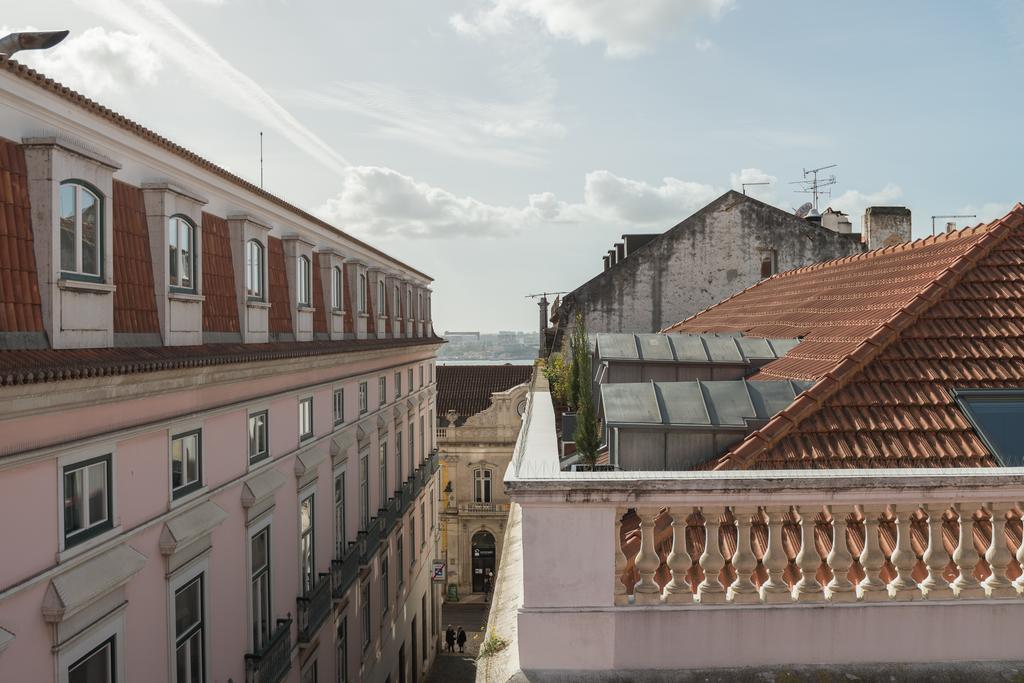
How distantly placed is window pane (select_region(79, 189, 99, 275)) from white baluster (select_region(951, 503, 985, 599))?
854 cm

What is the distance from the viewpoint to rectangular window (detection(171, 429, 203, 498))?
390 inches

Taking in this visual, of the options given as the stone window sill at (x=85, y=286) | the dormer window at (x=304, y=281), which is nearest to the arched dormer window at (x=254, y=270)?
A: the dormer window at (x=304, y=281)

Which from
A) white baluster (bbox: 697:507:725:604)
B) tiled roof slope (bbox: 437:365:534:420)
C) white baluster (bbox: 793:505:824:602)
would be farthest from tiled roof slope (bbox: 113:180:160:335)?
tiled roof slope (bbox: 437:365:534:420)

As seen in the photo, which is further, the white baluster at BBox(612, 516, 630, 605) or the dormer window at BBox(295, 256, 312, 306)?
the dormer window at BBox(295, 256, 312, 306)

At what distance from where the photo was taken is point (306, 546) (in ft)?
51.2

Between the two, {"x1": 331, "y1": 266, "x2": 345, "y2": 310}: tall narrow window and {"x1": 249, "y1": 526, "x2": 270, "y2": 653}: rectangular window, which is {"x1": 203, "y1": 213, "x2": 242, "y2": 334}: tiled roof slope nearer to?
{"x1": 249, "y1": 526, "x2": 270, "y2": 653}: rectangular window

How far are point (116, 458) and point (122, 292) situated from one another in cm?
205

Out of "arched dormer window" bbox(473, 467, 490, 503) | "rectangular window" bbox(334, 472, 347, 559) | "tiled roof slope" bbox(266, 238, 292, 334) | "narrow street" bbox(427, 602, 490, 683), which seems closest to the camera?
"tiled roof slope" bbox(266, 238, 292, 334)

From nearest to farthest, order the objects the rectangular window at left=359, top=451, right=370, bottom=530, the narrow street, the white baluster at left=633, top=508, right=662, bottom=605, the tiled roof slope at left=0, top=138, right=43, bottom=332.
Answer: the white baluster at left=633, top=508, right=662, bottom=605
the tiled roof slope at left=0, top=138, right=43, bottom=332
the rectangular window at left=359, top=451, right=370, bottom=530
the narrow street

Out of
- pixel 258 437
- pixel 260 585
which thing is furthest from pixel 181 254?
pixel 260 585

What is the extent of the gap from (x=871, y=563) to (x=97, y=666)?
848 cm

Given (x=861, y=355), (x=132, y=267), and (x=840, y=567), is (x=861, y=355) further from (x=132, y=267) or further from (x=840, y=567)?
(x=132, y=267)

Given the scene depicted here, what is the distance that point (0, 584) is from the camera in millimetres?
6559

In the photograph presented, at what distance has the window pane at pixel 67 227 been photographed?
24.5 ft
